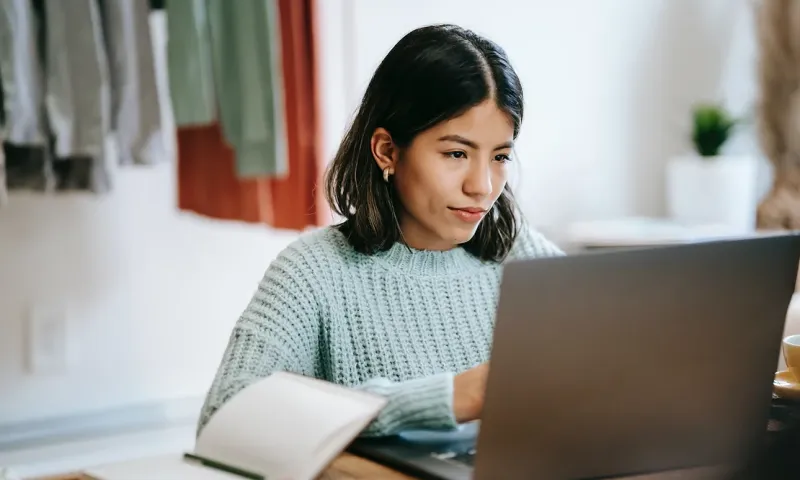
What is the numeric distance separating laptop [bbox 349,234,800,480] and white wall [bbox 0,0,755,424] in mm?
1114

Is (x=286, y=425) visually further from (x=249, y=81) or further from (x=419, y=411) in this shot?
(x=249, y=81)

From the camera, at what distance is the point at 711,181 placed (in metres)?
2.75

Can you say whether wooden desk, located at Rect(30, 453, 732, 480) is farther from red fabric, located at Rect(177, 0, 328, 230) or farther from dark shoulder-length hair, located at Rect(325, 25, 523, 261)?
red fabric, located at Rect(177, 0, 328, 230)

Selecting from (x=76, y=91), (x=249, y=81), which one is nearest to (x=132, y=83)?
(x=76, y=91)

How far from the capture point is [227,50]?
1890 mm

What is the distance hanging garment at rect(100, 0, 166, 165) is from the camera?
1771 mm

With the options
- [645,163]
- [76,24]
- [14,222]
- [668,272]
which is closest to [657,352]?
[668,272]

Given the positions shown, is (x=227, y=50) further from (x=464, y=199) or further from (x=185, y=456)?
(x=185, y=456)

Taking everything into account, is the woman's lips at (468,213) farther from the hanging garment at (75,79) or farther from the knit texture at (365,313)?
the hanging garment at (75,79)

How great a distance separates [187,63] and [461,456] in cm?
116

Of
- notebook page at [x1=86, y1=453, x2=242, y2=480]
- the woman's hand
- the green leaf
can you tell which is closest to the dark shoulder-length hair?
the woman's hand

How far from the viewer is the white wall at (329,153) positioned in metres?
2.15

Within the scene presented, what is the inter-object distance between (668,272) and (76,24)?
123 centimetres

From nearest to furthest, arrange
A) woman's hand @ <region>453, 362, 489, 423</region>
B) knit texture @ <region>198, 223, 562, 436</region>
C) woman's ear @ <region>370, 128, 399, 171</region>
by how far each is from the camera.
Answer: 1. woman's hand @ <region>453, 362, 489, 423</region>
2. knit texture @ <region>198, 223, 562, 436</region>
3. woman's ear @ <region>370, 128, 399, 171</region>
